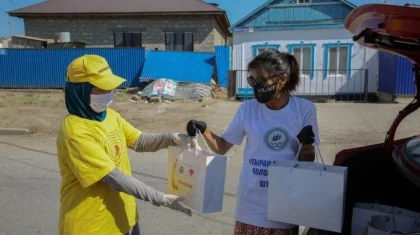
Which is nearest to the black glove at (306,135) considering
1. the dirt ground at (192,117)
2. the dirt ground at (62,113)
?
the dirt ground at (192,117)

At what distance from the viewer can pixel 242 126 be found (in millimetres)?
2371

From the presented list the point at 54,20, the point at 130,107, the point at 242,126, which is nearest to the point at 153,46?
the point at 54,20

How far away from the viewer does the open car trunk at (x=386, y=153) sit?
60.2 inches

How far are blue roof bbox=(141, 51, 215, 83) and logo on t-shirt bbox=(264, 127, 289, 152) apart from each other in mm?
17188

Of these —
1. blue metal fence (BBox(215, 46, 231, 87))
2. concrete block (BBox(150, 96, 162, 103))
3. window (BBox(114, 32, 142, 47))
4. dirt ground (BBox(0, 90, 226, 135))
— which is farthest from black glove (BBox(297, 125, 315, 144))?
window (BBox(114, 32, 142, 47))

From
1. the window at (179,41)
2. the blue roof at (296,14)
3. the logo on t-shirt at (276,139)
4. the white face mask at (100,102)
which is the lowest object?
the logo on t-shirt at (276,139)

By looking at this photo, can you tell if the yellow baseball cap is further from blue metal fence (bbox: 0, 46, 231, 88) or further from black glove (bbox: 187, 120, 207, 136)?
blue metal fence (bbox: 0, 46, 231, 88)

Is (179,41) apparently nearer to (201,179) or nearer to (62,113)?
(62,113)

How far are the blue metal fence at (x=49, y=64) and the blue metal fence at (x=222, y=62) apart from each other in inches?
157

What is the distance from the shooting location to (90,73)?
2107 mm

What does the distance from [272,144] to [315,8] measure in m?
17.0

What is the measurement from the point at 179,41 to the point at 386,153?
2273 cm

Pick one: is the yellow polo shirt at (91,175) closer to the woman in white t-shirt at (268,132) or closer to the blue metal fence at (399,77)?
the woman in white t-shirt at (268,132)

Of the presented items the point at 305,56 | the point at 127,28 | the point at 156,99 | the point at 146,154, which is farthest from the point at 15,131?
the point at 127,28
